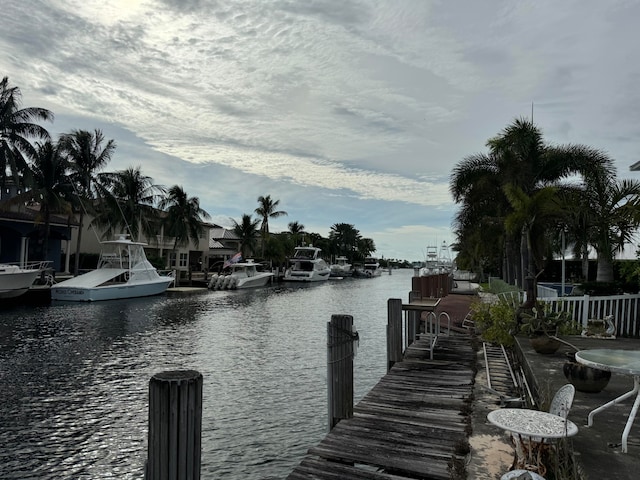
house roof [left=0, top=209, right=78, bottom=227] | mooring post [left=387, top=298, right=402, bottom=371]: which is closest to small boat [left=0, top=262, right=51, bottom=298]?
house roof [left=0, top=209, right=78, bottom=227]

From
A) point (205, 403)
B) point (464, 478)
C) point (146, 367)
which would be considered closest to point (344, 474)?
point (464, 478)

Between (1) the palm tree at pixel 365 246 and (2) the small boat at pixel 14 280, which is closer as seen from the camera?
(2) the small boat at pixel 14 280

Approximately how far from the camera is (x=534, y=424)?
3869 millimetres

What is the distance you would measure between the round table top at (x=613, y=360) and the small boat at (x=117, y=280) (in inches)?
1260

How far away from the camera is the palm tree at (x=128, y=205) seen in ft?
136

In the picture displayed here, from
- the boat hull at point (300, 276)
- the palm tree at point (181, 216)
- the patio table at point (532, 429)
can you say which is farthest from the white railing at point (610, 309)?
the boat hull at point (300, 276)

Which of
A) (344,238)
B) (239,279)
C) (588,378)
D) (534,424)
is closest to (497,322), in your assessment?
(588,378)

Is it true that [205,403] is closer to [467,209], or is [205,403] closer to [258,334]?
[258,334]

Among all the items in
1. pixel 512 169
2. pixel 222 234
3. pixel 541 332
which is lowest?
pixel 541 332

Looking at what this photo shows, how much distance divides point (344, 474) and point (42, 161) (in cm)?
3910

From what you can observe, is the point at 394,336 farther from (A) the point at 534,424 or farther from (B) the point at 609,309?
(A) the point at 534,424

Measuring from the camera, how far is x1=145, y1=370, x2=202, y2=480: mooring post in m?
A: 3.54

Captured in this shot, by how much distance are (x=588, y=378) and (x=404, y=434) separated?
244 centimetres

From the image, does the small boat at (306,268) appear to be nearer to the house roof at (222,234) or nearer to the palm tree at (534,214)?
the house roof at (222,234)
